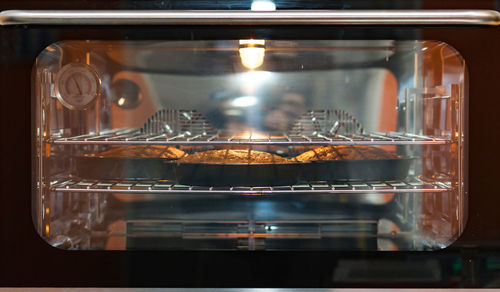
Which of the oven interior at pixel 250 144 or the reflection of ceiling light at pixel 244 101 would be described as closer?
the oven interior at pixel 250 144

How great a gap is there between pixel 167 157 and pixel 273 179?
0.30 meters

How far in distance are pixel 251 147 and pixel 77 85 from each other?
487 millimetres

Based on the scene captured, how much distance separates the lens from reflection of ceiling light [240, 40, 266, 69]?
1.05 metres

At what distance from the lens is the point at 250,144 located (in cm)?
107

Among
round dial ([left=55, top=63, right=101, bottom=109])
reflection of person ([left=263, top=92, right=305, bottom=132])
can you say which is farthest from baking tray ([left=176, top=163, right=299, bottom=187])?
round dial ([left=55, top=63, right=101, bottom=109])

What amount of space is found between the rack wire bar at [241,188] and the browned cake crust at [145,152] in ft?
0.23

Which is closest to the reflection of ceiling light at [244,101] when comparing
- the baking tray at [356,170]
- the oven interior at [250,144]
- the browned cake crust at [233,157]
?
the oven interior at [250,144]

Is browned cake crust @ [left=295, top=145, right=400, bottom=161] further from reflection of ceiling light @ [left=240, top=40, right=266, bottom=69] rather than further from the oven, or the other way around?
reflection of ceiling light @ [left=240, top=40, right=266, bottom=69]

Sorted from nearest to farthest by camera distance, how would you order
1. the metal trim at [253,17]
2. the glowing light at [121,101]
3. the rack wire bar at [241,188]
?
the metal trim at [253,17] → the rack wire bar at [241,188] → the glowing light at [121,101]

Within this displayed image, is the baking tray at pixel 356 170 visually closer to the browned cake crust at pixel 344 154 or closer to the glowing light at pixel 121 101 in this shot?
the browned cake crust at pixel 344 154

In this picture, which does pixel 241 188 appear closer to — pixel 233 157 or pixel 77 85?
pixel 233 157

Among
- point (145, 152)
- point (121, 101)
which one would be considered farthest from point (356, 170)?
point (121, 101)

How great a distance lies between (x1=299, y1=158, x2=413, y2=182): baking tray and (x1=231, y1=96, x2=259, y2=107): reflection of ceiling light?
0.27m

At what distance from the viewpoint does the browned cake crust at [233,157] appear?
1.05 metres
